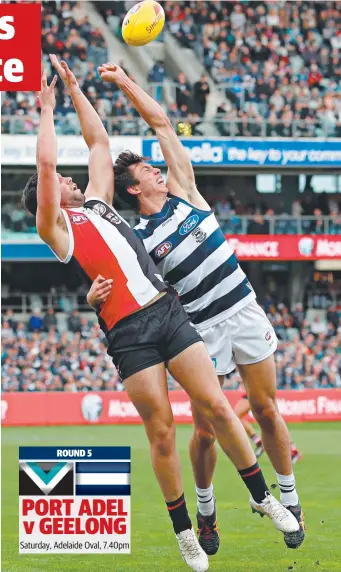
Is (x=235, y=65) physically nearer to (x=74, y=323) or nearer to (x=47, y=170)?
(x=74, y=323)

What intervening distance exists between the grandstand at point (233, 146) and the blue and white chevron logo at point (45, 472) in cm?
1748

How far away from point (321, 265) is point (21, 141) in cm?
912

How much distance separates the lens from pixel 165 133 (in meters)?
7.36

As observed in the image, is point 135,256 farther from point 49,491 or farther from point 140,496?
point 140,496

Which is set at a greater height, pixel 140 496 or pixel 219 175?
pixel 219 175

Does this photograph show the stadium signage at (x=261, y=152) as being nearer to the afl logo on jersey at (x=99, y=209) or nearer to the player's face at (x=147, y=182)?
the player's face at (x=147, y=182)

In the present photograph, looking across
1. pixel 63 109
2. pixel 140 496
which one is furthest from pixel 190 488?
pixel 63 109

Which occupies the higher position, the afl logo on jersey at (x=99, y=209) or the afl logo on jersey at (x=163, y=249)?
the afl logo on jersey at (x=99, y=209)

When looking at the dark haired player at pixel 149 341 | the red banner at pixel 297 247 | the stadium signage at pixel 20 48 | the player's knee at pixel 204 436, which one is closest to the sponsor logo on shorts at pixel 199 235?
the dark haired player at pixel 149 341

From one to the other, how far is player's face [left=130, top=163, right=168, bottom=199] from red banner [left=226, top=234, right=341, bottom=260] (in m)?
19.6

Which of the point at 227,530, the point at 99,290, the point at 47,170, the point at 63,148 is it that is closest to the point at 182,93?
the point at 63,148

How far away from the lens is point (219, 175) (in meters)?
28.6

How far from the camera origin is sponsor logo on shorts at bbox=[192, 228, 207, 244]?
7281 millimetres

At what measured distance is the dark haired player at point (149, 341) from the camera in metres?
6.62
